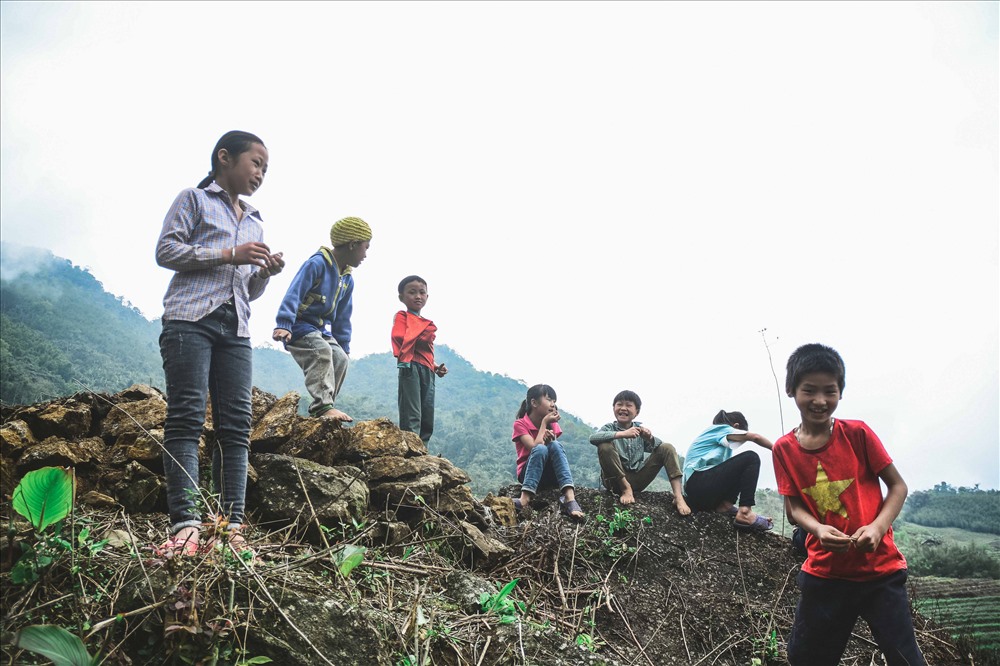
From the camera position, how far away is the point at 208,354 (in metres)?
2.42

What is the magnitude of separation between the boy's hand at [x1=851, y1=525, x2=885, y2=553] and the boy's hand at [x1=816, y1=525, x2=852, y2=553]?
0.03 metres

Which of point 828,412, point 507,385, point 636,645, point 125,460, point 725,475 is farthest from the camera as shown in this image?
point 507,385

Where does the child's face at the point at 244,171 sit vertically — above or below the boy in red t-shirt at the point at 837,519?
above

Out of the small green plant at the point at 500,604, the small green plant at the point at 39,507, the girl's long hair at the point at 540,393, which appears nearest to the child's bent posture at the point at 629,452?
the girl's long hair at the point at 540,393

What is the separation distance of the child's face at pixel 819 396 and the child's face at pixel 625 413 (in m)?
3.25

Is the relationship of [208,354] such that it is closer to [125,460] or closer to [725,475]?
[125,460]

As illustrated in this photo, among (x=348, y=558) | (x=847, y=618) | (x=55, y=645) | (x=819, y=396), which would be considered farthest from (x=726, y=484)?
(x=55, y=645)

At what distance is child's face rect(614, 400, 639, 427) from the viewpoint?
5.52 meters

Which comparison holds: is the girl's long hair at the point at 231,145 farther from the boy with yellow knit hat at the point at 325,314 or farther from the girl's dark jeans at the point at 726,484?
the girl's dark jeans at the point at 726,484

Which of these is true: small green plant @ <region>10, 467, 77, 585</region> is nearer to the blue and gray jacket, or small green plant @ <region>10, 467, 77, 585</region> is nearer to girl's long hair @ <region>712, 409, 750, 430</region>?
the blue and gray jacket

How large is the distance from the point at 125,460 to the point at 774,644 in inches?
153

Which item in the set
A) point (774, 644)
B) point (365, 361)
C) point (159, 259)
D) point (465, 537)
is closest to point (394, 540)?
point (465, 537)

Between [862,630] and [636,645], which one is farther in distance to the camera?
[862,630]

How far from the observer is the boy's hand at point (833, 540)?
6.54 ft
